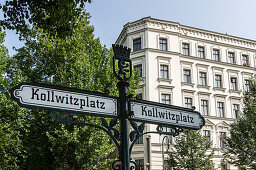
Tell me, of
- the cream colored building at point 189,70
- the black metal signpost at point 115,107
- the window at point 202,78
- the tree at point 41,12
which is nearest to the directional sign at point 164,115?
the black metal signpost at point 115,107

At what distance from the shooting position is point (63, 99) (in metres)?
3.30

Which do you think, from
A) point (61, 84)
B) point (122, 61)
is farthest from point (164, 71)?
point (122, 61)

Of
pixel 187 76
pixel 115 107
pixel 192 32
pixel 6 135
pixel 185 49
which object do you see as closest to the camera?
pixel 115 107

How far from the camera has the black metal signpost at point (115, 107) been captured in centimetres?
315

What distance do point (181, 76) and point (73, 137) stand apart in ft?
57.4

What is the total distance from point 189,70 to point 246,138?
44.3 ft

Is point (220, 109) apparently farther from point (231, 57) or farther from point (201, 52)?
point (231, 57)

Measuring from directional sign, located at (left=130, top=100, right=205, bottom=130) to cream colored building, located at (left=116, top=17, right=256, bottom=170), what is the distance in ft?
84.5

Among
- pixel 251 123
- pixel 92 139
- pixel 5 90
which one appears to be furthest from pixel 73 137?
pixel 251 123

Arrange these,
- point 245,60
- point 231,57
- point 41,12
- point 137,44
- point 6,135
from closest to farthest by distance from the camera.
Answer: point 41,12 → point 6,135 → point 137,44 → point 231,57 → point 245,60

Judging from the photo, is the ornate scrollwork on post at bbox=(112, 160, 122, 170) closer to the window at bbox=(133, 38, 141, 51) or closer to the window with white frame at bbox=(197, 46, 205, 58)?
the window at bbox=(133, 38, 141, 51)

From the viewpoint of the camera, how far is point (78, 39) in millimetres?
22641

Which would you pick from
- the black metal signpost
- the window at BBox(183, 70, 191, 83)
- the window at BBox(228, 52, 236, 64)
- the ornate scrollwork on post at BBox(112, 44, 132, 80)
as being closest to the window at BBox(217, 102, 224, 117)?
the window at BBox(183, 70, 191, 83)

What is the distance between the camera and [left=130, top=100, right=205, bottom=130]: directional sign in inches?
144
